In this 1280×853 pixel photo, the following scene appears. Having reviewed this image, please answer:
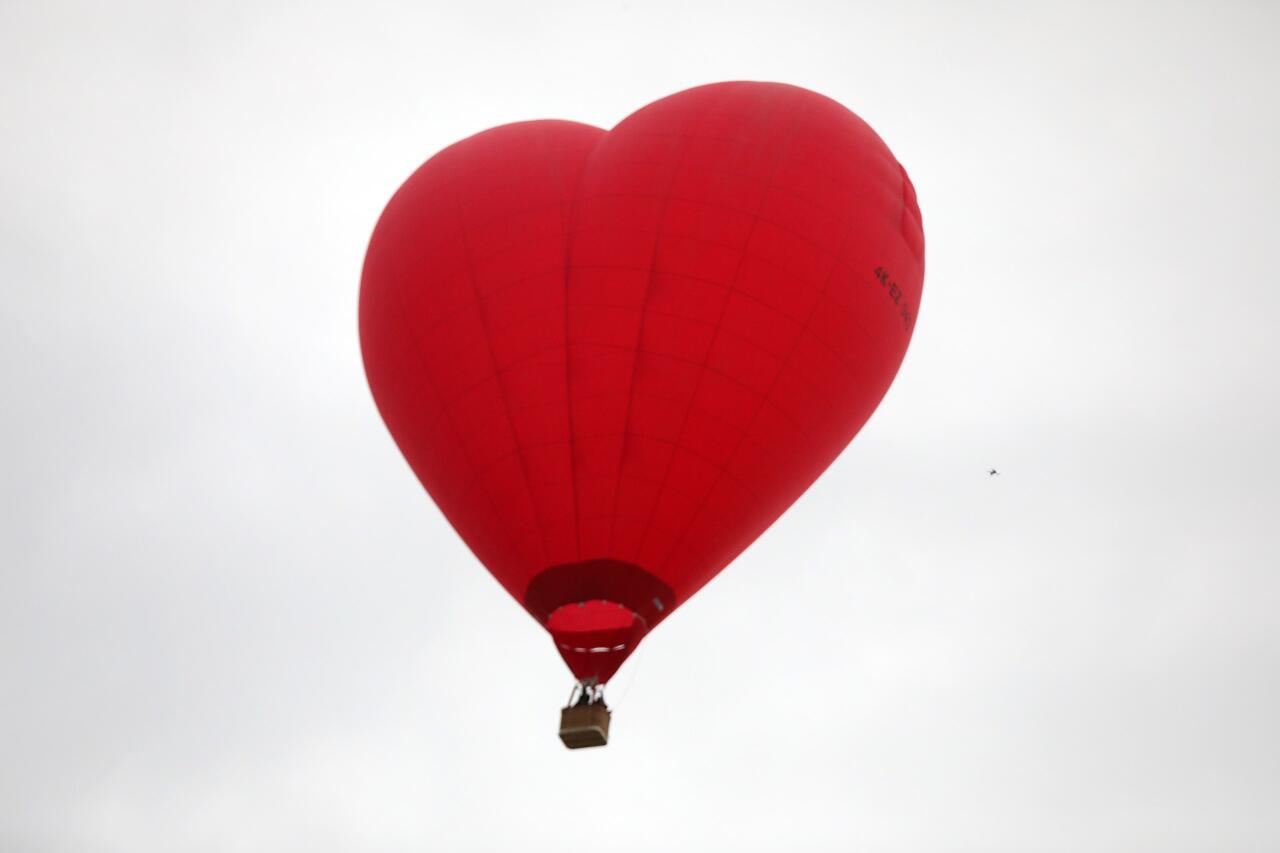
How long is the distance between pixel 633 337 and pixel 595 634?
2895 mm

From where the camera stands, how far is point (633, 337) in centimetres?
1355

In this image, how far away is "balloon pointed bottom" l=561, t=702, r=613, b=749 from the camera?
13.1m

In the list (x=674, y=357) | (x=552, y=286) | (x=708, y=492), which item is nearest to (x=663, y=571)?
(x=708, y=492)

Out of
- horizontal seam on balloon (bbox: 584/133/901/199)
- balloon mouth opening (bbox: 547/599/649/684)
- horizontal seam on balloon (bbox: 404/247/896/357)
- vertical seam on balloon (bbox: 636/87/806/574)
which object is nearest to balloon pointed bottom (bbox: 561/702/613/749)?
balloon mouth opening (bbox: 547/599/649/684)

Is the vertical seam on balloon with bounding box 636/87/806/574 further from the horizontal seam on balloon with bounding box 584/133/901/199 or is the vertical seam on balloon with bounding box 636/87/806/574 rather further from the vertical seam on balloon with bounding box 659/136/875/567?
the horizontal seam on balloon with bounding box 584/133/901/199

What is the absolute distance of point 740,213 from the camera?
14.1 metres

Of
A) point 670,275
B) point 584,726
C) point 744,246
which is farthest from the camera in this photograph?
point 744,246

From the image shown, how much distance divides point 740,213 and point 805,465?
273 centimetres

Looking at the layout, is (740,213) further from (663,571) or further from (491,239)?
(663,571)

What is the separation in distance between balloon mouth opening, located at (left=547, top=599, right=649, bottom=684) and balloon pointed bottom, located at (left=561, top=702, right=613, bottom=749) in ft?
1.00

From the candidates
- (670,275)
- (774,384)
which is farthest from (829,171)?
(774,384)

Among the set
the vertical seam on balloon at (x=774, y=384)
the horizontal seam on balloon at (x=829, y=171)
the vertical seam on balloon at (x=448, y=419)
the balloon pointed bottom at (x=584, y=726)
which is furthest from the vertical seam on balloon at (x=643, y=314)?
the balloon pointed bottom at (x=584, y=726)

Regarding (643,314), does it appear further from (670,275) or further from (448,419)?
(448,419)

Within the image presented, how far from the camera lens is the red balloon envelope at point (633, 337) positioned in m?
13.3
